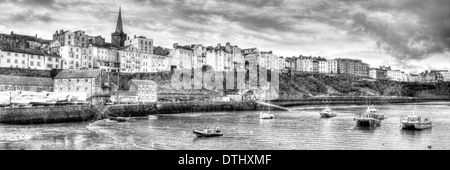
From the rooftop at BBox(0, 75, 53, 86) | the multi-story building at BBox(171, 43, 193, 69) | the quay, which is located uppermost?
the multi-story building at BBox(171, 43, 193, 69)

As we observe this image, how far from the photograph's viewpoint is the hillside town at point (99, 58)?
7494cm

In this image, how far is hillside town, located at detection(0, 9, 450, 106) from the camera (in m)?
74.9

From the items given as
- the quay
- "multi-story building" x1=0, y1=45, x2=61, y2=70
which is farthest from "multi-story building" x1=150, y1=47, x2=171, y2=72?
the quay

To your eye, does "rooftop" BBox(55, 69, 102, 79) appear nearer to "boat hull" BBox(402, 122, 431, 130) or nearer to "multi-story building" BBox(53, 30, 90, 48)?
"multi-story building" BBox(53, 30, 90, 48)

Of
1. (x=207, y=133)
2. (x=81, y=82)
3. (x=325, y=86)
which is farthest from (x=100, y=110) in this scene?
(x=325, y=86)

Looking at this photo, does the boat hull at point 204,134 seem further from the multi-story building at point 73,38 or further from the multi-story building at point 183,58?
the multi-story building at point 183,58

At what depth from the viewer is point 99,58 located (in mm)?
99312

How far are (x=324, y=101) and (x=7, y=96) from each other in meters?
101

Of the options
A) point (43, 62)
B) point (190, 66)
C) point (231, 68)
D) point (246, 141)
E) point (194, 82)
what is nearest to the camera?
point (246, 141)

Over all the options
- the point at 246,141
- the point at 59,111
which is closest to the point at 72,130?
the point at 59,111

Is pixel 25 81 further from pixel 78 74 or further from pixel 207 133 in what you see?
pixel 207 133

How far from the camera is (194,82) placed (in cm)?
11319

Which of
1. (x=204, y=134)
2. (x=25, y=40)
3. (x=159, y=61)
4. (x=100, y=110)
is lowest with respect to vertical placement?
(x=204, y=134)
